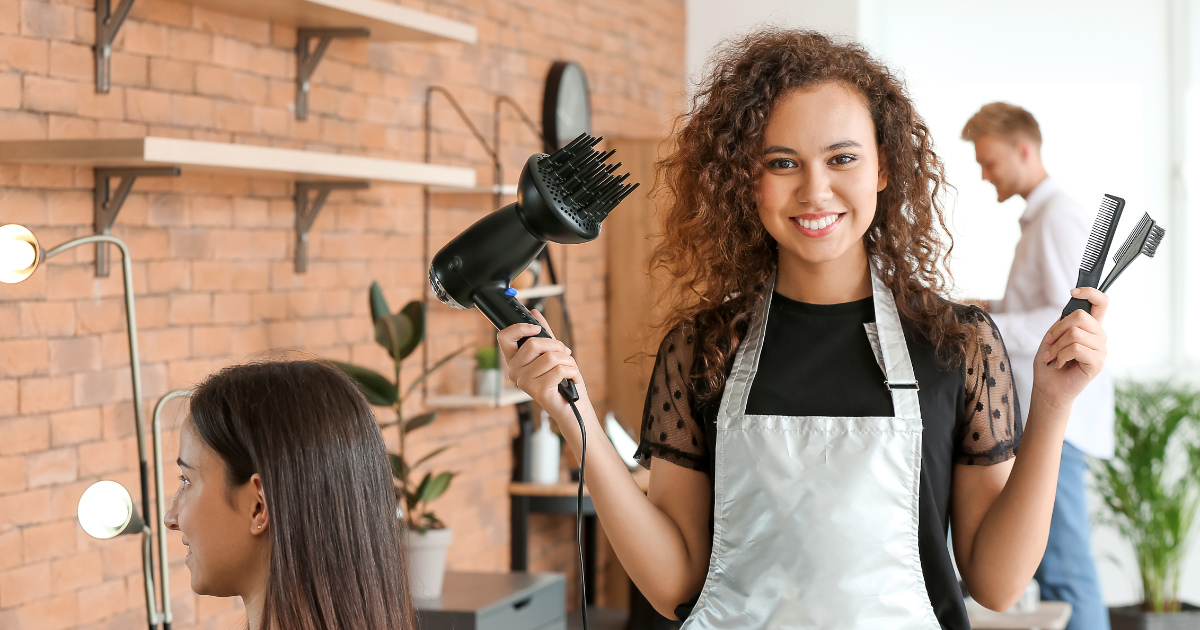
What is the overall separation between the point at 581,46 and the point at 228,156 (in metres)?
2.60

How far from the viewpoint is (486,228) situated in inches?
50.4

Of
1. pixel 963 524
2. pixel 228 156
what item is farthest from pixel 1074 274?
pixel 228 156

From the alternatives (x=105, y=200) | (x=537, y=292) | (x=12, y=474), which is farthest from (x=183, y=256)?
(x=537, y=292)

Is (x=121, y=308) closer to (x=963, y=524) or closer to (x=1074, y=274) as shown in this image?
(x=963, y=524)

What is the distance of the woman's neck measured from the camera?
4.81ft

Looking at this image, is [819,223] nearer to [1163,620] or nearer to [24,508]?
[24,508]

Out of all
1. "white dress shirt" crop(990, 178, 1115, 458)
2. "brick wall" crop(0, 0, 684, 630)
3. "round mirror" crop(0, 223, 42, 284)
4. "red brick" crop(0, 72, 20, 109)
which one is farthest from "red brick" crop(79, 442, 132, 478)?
"white dress shirt" crop(990, 178, 1115, 458)

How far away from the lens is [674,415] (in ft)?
4.91

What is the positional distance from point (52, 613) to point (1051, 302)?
8.22 feet

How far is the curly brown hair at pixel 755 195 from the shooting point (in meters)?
1.43

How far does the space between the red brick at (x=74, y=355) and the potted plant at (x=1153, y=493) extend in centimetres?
359

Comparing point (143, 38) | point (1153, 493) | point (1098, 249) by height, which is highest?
point (143, 38)

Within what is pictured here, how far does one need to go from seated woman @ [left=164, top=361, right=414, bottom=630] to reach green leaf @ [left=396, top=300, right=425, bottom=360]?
1.47 metres

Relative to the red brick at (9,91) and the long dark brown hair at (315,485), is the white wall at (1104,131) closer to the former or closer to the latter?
the red brick at (9,91)
